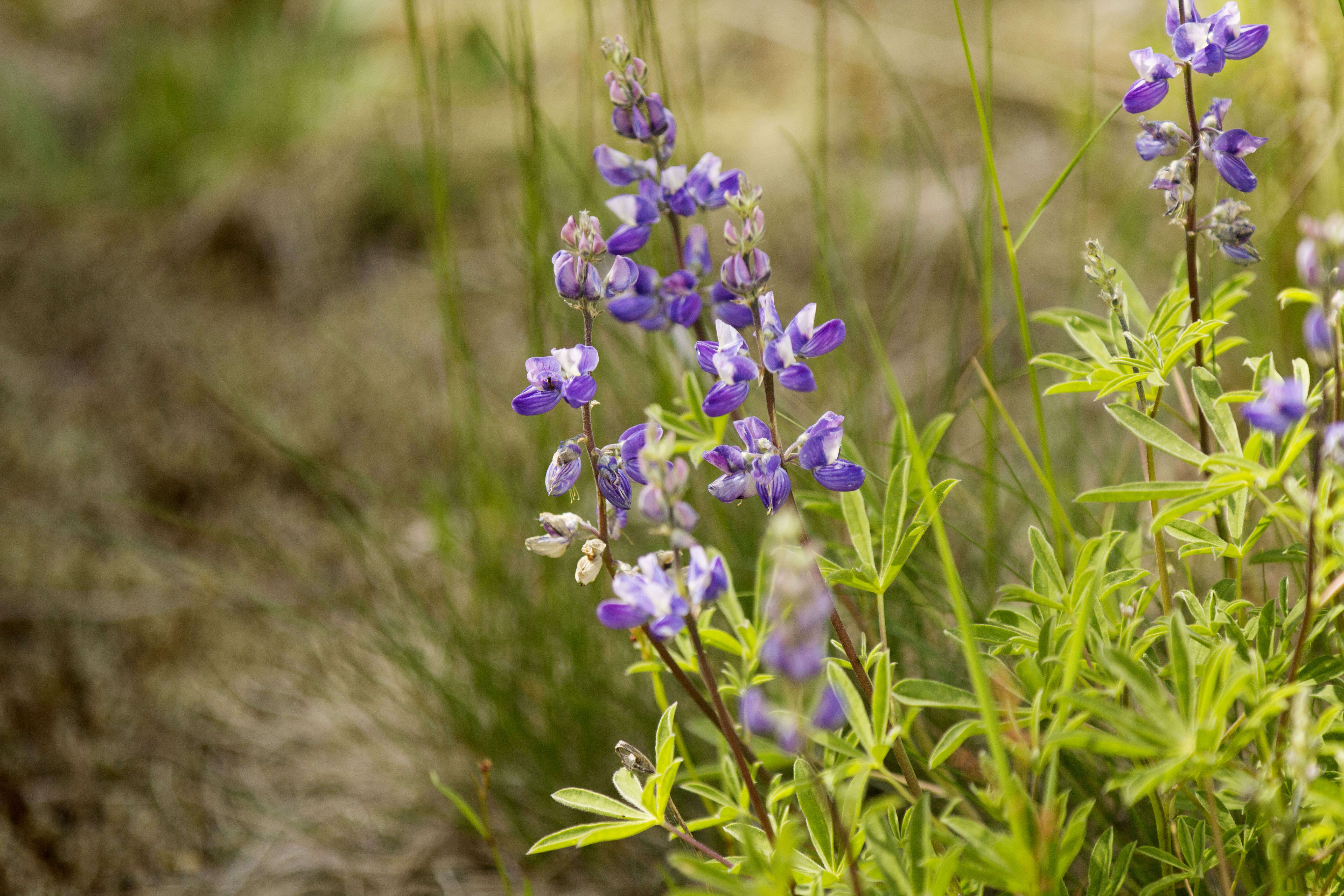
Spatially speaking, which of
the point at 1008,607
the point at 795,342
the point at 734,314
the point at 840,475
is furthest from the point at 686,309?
the point at 1008,607

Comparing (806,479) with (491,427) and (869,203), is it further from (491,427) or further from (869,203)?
(869,203)

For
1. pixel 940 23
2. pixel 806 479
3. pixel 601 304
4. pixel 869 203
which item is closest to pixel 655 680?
pixel 601 304

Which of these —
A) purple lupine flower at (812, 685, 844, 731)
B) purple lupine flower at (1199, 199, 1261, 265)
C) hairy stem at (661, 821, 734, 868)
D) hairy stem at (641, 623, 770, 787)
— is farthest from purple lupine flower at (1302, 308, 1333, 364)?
hairy stem at (661, 821, 734, 868)

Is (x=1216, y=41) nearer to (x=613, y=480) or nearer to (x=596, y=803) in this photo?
(x=613, y=480)

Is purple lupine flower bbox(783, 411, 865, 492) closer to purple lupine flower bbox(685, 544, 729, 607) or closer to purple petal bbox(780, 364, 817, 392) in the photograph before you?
purple petal bbox(780, 364, 817, 392)

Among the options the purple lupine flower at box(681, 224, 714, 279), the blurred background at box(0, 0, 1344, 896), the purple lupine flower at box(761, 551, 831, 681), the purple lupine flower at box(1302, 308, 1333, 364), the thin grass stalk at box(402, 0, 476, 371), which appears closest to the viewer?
the purple lupine flower at box(761, 551, 831, 681)
